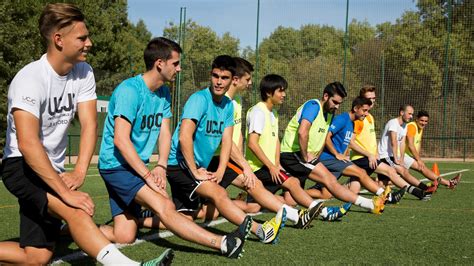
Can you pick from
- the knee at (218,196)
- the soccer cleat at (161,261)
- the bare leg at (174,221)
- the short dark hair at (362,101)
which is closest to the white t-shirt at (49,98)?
the soccer cleat at (161,261)

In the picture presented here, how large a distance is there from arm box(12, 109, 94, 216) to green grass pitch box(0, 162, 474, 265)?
1329 mm

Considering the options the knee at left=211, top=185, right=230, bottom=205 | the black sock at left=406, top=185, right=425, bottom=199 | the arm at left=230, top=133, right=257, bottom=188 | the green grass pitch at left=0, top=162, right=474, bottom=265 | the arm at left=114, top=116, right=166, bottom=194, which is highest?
the arm at left=114, top=116, right=166, bottom=194

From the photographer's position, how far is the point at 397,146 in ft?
40.5

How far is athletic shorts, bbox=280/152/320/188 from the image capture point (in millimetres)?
8734

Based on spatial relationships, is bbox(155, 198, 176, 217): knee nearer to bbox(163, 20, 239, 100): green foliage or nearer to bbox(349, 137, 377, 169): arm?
bbox(349, 137, 377, 169): arm

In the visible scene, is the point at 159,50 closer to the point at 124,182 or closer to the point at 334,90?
the point at 124,182

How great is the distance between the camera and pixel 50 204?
408cm

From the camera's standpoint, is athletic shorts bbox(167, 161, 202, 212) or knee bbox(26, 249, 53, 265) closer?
knee bbox(26, 249, 53, 265)

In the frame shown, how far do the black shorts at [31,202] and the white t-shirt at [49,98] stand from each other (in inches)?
4.3

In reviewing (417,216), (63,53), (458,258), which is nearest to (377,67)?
(417,216)

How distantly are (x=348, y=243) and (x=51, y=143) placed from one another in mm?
3239

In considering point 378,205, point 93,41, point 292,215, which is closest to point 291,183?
point 292,215

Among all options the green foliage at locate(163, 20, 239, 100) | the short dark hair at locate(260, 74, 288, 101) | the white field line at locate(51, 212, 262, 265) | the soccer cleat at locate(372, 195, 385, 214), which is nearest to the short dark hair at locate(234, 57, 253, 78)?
the short dark hair at locate(260, 74, 288, 101)

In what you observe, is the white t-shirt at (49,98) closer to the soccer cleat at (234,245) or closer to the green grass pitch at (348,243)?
the green grass pitch at (348,243)
